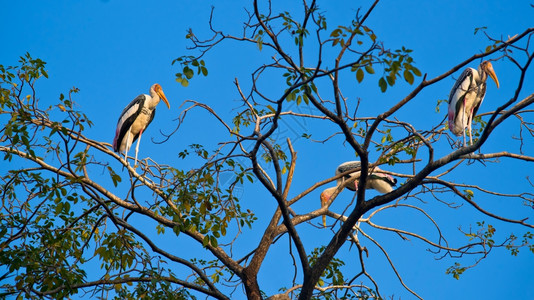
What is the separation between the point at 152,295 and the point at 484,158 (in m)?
3.10

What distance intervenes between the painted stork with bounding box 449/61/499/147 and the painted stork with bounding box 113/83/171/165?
434 cm

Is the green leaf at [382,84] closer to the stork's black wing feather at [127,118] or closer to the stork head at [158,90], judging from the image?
the stork's black wing feather at [127,118]

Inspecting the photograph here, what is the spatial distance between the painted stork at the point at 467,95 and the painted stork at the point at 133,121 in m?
4.34

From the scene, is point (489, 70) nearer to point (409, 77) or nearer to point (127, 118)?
point (409, 77)

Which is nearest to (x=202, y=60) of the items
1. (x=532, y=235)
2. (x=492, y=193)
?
(x=492, y=193)

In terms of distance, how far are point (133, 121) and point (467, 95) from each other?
4.65 m

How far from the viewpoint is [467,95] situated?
7.39 metres

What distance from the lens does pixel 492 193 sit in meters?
5.84

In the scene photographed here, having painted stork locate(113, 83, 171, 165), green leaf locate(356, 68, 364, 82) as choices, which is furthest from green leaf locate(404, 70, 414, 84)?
painted stork locate(113, 83, 171, 165)

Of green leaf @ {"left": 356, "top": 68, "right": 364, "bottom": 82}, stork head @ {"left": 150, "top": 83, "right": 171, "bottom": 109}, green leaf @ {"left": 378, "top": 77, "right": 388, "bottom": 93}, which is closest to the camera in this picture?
green leaf @ {"left": 378, "top": 77, "right": 388, "bottom": 93}

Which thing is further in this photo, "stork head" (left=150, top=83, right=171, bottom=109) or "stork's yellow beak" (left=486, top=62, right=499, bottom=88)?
"stork head" (left=150, top=83, right=171, bottom=109)

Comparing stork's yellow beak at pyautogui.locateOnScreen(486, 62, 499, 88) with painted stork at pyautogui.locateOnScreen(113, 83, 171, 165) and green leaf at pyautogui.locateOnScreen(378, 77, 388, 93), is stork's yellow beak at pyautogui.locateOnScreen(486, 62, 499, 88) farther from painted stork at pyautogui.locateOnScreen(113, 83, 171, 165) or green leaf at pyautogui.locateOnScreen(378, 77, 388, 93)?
painted stork at pyautogui.locateOnScreen(113, 83, 171, 165)

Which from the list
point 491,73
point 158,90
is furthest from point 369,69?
point 158,90

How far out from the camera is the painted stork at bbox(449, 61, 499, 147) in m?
7.19
